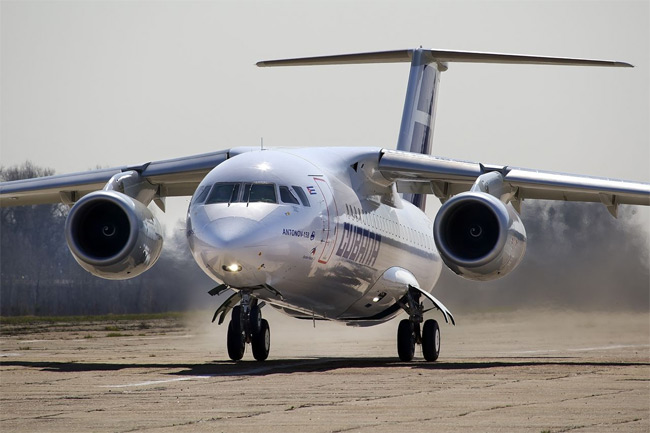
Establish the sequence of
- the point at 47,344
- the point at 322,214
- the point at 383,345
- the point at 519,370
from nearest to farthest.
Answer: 1. the point at 519,370
2. the point at 322,214
3. the point at 47,344
4. the point at 383,345

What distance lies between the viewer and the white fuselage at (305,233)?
1487cm

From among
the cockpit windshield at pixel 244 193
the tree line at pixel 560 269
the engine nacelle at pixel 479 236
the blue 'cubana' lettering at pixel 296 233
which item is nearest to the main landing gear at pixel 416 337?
the engine nacelle at pixel 479 236

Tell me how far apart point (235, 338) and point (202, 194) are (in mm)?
2145

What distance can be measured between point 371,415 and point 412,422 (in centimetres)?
54

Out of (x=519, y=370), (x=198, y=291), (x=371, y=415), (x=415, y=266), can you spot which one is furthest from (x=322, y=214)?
(x=198, y=291)

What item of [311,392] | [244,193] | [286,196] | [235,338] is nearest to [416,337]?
[235,338]

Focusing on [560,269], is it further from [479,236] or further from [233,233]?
[233,233]

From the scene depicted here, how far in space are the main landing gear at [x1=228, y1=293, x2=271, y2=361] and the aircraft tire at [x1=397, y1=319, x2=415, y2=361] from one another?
2533mm

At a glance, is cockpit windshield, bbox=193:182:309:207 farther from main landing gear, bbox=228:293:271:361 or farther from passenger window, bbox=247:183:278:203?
main landing gear, bbox=228:293:271:361

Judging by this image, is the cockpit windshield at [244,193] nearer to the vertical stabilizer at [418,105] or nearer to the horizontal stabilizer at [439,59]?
the horizontal stabilizer at [439,59]

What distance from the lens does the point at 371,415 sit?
9.82 meters

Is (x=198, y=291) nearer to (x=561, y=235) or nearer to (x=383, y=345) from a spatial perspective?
(x=383, y=345)

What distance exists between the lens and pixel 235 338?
1647 centimetres

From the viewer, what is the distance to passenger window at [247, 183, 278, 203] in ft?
50.1
